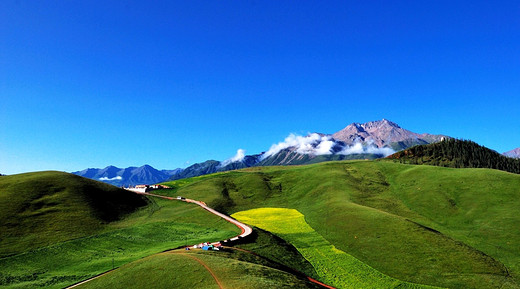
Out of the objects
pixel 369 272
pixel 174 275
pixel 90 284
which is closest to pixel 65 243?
pixel 90 284

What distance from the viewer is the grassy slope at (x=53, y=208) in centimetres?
5928

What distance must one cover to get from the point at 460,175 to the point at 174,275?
114269mm

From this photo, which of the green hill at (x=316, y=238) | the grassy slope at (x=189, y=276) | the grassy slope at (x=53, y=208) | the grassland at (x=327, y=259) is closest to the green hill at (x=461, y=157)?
the green hill at (x=316, y=238)

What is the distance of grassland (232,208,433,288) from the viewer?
46500 millimetres

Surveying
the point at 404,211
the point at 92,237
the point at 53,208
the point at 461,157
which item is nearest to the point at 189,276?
the point at 92,237

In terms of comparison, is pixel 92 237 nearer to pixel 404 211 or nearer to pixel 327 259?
pixel 327 259

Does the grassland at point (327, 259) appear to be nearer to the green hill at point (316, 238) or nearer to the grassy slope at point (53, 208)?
the green hill at point (316, 238)

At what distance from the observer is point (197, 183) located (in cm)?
13762

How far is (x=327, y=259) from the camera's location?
54812 mm

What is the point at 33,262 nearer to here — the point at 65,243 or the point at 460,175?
the point at 65,243

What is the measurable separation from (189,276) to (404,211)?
8019 cm

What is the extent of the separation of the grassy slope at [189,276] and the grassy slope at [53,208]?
32.2 meters

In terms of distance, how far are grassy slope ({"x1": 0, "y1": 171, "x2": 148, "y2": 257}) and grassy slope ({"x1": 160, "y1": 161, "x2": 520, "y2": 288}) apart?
33885 mm

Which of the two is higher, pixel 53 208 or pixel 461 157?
pixel 461 157
